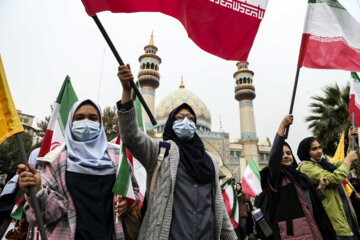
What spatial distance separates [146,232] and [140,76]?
26102 millimetres

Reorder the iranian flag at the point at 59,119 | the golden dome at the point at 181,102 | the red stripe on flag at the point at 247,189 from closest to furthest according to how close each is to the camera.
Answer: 1. the iranian flag at the point at 59,119
2. the red stripe on flag at the point at 247,189
3. the golden dome at the point at 181,102

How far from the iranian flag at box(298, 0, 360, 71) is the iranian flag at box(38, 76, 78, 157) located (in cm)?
261

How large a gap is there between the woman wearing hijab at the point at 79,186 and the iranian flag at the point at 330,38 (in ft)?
6.94

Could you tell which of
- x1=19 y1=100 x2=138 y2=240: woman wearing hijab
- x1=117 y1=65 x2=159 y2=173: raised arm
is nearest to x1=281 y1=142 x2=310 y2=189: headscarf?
x1=117 y1=65 x2=159 y2=173: raised arm

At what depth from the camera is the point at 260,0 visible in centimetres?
238

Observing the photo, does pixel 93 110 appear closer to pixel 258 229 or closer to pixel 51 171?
pixel 51 171

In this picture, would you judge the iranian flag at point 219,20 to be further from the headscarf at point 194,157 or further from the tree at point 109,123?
the tree at point 109,123

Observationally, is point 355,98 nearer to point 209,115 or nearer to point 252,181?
point 252,181

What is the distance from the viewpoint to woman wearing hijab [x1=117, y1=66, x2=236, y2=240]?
164 centimetres

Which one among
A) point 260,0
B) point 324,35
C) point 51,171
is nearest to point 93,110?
point 51,171

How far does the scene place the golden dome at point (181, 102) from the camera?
88.7ft

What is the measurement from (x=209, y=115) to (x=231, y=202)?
2348cm

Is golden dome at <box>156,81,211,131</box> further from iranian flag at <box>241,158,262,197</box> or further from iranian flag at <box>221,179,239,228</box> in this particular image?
iranian flag at <box>221,179,239,228</box>

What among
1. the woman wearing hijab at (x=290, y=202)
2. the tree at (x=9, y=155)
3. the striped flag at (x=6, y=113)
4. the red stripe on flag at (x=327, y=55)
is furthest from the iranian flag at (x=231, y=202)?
the tree at (x=9, y=155)
